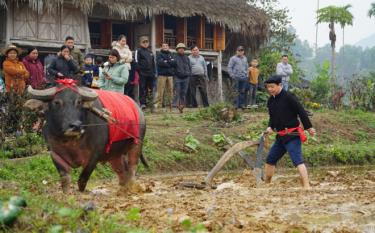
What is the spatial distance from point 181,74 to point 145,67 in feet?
5.24

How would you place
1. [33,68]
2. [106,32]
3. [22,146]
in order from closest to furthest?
[22,146]
[33,68]
[106,32]

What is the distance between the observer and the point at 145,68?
58.7ft

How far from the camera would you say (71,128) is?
26.3 ft

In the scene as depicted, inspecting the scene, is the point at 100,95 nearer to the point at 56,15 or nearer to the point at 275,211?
the point at 275,211

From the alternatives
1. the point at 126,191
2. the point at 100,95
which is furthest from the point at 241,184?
the point at 100,95

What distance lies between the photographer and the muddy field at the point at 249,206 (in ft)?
20.6

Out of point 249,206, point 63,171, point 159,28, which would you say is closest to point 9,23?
point 159,28

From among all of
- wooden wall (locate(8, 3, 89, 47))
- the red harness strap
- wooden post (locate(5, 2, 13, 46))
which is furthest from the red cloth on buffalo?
wooden wall (locate(8, 3, 89, 47))

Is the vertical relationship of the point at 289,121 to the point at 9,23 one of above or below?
below

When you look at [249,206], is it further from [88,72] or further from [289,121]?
[88,72]

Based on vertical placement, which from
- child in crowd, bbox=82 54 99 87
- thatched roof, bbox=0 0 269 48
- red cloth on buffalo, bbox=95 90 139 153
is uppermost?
thatched roof, bbox=0 0 269 48

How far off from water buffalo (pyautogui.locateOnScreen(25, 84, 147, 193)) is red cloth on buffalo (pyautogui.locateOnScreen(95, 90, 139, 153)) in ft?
0.49

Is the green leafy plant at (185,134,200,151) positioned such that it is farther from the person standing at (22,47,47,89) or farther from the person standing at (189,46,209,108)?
the person standing at (189,46,209,108)

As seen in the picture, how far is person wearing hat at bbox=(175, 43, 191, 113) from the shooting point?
62.6 feet
